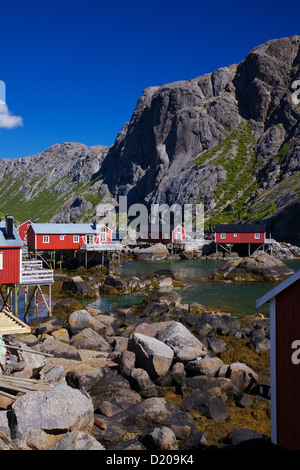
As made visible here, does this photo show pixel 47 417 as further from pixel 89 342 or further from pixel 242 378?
pixel 89 342

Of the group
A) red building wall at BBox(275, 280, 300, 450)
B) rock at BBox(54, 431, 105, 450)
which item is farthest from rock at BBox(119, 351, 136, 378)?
red building wall at BBox(275, 280, 300, 450)

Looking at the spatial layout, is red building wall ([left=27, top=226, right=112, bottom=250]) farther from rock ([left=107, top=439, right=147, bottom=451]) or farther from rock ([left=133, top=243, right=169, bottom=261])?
rock ([left=107, top=439, right=147, bottom=451])

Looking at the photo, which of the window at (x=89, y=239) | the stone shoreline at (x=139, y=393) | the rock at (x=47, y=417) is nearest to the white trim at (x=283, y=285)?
the stone shoreline at (x=139, y=393)

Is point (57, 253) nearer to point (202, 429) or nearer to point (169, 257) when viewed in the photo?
point (169, 257)

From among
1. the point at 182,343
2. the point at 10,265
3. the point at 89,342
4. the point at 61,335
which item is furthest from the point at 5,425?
the point at 10,265

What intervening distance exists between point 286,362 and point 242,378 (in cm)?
482

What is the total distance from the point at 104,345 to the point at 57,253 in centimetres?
4176

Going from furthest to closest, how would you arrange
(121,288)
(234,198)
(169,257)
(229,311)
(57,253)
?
(234,198)
(169,257)
(57,253)
(121,288)
(229,311)

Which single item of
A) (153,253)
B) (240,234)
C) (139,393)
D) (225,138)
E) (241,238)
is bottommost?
(139,393)

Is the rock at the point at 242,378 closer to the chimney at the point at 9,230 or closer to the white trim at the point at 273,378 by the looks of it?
the white trim at the point at 273,378

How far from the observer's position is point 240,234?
70312 millimetres

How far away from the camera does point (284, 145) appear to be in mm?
123562

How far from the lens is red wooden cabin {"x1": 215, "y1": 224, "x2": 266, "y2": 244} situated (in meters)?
68.9
